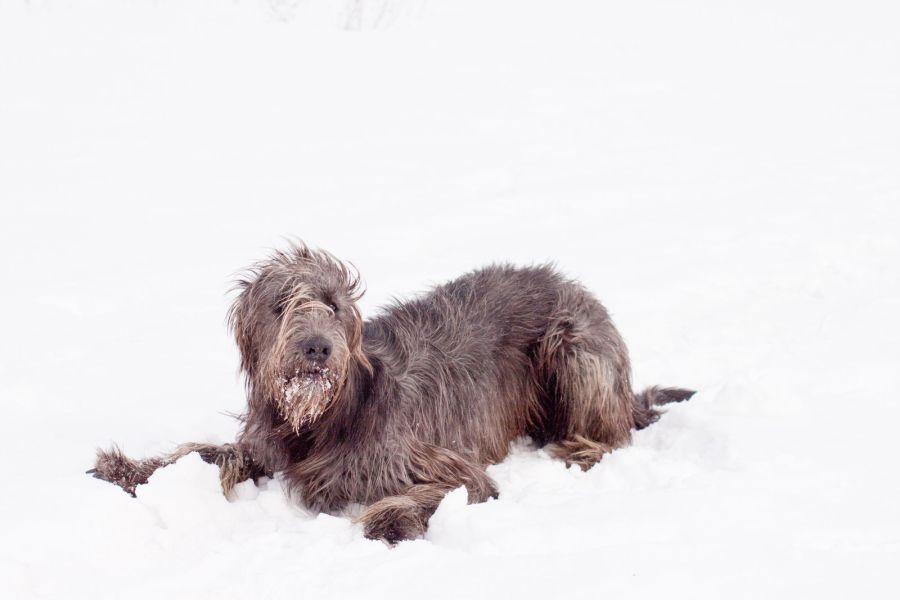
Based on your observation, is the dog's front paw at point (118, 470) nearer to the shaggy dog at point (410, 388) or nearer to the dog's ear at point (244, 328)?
the shaggy dog at point (410, 388)

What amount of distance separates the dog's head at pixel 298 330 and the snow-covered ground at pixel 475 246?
0.58 m

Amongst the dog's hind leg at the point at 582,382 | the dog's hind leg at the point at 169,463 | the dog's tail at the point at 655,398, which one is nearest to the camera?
the dog's hind leg at the point at 169,463

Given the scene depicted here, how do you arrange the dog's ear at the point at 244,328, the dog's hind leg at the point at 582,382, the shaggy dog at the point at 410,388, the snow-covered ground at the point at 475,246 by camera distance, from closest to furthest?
1. the snow-covered ground at the point at 475,246
2. the shaggy dog at the point at 410,388
3. the dog's ear at the point at 244,328
4. the dog's hind leg at the point at 582,382

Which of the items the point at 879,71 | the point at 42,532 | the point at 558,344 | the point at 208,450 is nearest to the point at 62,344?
the point at 208,450

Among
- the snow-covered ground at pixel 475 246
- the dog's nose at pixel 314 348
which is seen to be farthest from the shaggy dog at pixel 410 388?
the snow-covered ground at pixel 475 246

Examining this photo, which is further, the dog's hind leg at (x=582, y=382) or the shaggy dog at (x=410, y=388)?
the dog's hind leg at (x=582, y=382)

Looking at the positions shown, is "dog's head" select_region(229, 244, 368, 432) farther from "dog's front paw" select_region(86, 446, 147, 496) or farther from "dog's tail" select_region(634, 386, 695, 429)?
"dog's tail" select_region(634, 386, 695, 429)

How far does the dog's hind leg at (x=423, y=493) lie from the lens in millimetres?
4410

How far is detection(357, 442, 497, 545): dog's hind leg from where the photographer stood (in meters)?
4.41

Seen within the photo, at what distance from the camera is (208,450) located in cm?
504

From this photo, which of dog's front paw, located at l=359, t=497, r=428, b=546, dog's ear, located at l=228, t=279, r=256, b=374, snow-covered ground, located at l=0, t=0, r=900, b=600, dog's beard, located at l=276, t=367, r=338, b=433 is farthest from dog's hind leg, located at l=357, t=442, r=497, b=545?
dog's ear, located at l=228, t=279, r=256, b=374

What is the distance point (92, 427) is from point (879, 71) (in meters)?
14.6

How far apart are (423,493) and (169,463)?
135 centimetres

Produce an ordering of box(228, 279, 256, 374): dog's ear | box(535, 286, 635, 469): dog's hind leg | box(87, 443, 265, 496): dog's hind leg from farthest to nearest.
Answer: box(535, 286, 635, 469): dog's hind leg → box(87, 443, 265, 496): dog's hind leg → box(228, 279, 256, 374): dog's ear
